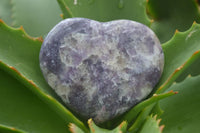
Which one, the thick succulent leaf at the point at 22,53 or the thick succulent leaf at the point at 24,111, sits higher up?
the thick succulent leaf at the point at 22,53

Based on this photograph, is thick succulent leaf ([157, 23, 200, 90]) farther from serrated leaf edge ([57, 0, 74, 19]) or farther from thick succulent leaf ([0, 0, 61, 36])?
thick succulent leaf ([0, 0, 61, 36])

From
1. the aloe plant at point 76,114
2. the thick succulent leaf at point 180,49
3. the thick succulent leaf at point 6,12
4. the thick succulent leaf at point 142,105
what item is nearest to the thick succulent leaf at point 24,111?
the aloe plant at point 76,114

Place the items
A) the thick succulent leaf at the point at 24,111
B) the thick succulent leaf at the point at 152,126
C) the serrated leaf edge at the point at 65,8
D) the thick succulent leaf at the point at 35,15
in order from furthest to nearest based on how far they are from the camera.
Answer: the thick succulent leaf at the point at 35,15, the serrated leaf edge at the point at 65,8, the thick succulent leaf at the point at 24,111, the thick succulent leaf at the point at 152,126

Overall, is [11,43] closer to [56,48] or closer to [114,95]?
[56,48]

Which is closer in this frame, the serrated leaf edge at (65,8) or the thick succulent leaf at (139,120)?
the thick succulent leaf at (139,120)

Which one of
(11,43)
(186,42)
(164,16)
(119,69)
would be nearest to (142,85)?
(119,69)

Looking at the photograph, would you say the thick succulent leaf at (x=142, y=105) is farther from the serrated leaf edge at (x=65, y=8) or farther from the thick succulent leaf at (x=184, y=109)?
the serrated leaf edge at (x=65, y=8)
